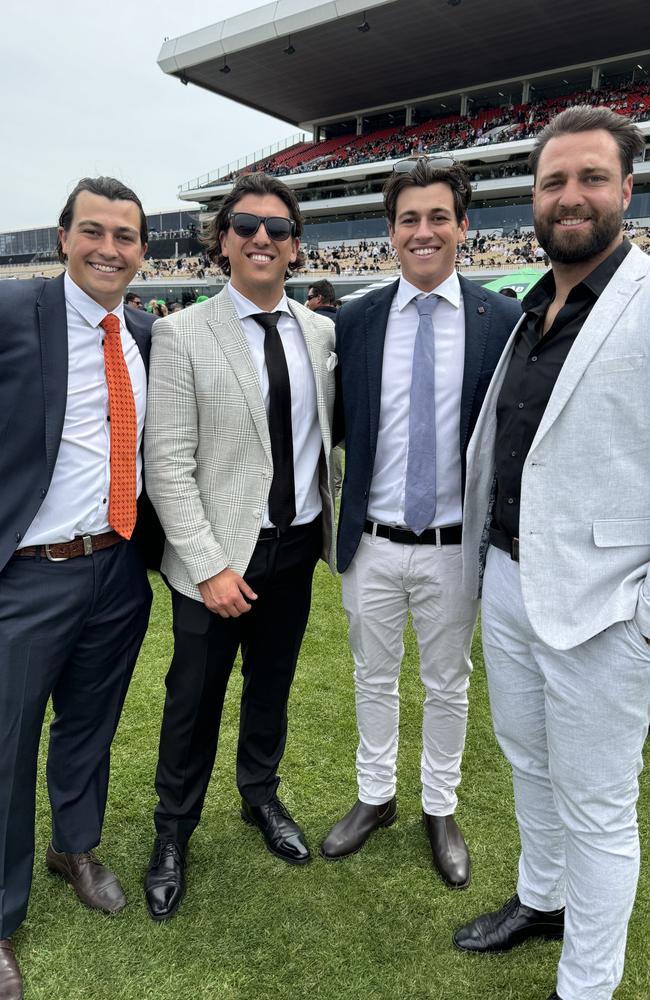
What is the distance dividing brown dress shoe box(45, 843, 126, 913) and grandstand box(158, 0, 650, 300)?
2641 cm

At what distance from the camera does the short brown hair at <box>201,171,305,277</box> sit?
238cm

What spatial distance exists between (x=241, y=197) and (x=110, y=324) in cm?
67

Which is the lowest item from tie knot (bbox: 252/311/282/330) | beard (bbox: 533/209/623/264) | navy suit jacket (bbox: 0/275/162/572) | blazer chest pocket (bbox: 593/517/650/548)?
blazer chest pocket (bbox: 593/517/650/548)

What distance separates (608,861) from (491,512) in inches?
41.8

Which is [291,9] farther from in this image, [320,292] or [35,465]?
[35,465]

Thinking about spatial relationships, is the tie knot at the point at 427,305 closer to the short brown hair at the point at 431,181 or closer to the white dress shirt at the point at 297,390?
the short brown hair at the point at 431,181

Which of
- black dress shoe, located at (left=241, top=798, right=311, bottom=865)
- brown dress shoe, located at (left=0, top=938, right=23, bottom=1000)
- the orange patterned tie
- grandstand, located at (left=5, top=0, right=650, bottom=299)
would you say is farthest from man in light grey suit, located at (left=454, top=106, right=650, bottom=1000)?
grandstand, located at (left=5, top=0, right=650, bottom=299)

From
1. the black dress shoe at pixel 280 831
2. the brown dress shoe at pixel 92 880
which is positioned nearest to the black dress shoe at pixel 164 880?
the brown dress shoe at pixel 92 880

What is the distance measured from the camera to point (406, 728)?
365cm

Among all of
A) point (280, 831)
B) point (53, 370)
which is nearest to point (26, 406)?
point (53, 370)

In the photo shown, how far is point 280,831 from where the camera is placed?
2.76m

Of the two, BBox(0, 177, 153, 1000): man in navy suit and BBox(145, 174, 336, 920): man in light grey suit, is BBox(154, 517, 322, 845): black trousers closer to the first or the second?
BBox(145, 174, 336, 920): man in light grey suit

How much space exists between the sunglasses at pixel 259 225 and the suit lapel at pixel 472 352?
2.37ft

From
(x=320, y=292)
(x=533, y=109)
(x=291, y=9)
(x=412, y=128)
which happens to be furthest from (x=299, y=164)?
(x=320, y=292)
